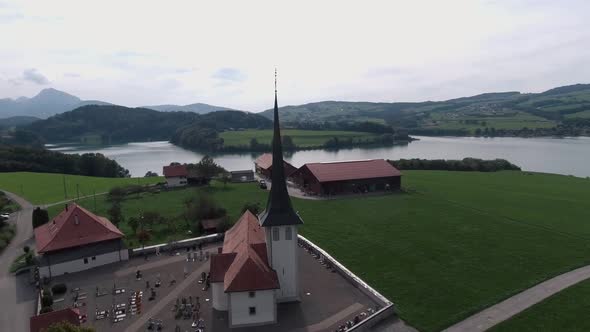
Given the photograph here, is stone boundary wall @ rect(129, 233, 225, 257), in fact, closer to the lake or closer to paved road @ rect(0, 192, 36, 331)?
paved road @ rect(0, 192, 36, 331)

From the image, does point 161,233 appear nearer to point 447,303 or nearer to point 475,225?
point 447,303

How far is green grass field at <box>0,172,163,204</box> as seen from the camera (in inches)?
2185

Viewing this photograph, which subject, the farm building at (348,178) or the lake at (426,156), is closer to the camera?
the farm building at (348,178)

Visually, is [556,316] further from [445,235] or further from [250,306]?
[250,306]

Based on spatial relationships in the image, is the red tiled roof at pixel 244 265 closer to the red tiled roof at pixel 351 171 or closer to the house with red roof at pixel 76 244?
the house with red roof at pixel 76 244

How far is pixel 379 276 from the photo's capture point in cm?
2745

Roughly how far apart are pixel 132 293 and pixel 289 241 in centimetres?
1077

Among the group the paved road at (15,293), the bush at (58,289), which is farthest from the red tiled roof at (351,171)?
the paved road at (15,293)

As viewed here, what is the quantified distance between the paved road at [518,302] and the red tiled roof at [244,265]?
33.0 feet

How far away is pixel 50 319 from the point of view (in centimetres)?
1966

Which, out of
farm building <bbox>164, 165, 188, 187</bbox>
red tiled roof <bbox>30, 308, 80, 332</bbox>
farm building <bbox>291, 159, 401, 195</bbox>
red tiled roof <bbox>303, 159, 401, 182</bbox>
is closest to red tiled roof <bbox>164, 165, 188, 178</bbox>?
farm building <bbox>164, 165, 188, 187</bbox>

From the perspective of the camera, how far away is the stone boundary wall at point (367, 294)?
21.2 meters

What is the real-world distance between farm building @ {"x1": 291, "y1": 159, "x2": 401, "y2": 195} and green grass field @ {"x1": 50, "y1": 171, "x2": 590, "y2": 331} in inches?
132

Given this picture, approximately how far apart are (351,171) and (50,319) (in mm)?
41165
